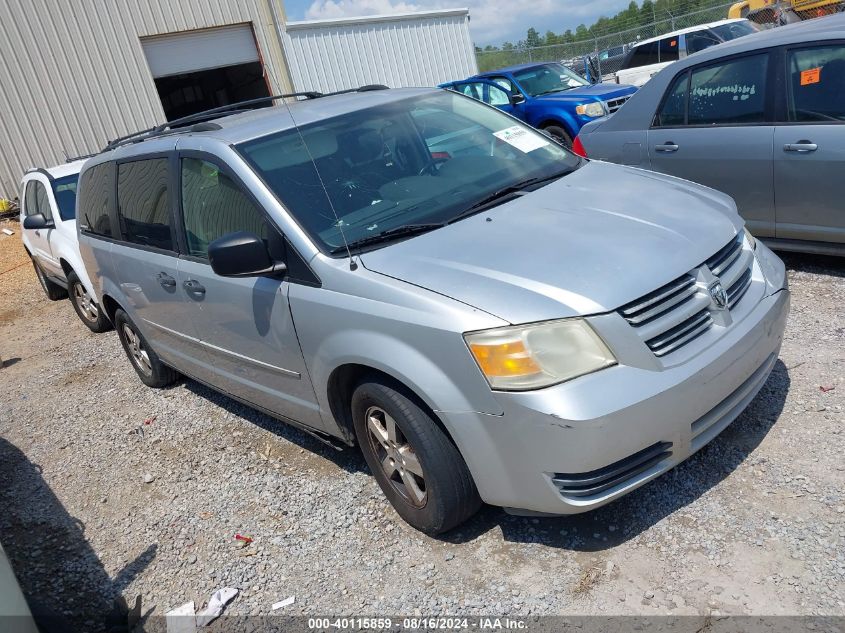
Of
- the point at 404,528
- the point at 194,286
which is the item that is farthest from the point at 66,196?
the point at 404,528

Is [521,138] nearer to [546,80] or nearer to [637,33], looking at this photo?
[546,80]

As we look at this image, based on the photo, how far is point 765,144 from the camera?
497 cm

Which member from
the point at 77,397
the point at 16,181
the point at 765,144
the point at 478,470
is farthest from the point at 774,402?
the point at 16,181

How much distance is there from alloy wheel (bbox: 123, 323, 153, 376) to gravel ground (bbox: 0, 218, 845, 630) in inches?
23.1

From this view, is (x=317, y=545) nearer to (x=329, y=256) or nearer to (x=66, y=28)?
(x=329, y=256)

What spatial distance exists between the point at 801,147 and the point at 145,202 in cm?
427

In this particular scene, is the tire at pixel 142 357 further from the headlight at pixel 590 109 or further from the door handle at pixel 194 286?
the headlight at pixel 590 109

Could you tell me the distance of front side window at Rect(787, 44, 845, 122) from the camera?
15.2 ft

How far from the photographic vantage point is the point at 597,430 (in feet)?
8.38

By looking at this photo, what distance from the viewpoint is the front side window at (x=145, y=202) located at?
429 cm

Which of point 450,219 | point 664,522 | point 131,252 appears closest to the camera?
point 664,522

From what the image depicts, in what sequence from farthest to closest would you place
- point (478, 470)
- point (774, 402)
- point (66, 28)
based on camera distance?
1. point (66, 28)
2. point (774, 402)
3. point (478, 470)

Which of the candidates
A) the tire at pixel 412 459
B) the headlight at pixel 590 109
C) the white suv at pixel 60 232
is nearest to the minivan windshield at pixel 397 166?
the tire at pixel 412 459

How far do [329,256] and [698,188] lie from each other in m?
1.95
